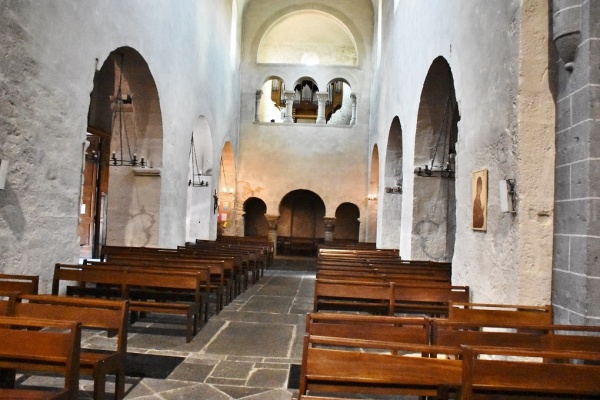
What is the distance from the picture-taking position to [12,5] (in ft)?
15.0

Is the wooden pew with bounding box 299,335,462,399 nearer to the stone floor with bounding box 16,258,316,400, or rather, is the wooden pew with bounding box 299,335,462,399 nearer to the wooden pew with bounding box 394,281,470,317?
the stone floor with bounding box 16,258,316,400

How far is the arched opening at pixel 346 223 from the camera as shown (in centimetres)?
1900

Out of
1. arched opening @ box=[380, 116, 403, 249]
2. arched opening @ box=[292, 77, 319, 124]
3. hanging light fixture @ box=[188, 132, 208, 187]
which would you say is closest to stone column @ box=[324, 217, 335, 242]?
arched opening @ box=[380, 116, 403, 249]

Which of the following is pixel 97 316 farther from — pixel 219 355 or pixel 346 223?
pixel 346 223

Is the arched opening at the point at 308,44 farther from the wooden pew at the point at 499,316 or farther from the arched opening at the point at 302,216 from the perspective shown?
the wooden pew at the point at 499,316

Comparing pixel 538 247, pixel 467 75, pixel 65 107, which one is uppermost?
pixel 467 75

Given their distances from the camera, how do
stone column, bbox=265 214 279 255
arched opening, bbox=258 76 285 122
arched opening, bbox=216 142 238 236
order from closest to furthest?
arched opening, bbox=216 142 238 236, stone column, bbox=265 214 279 255, arched opening, bbox=258 76 285 122

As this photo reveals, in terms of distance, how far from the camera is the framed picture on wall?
465 cm

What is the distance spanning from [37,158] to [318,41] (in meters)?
15.0

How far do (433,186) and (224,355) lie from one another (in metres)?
5.43

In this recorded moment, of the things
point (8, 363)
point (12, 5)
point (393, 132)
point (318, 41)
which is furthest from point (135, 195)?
point (318, 41)

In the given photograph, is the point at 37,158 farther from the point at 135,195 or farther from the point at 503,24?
the point at 503,24

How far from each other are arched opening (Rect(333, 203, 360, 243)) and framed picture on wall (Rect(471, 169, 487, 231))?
13965 mm

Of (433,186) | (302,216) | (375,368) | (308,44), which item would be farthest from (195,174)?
(375,368)
